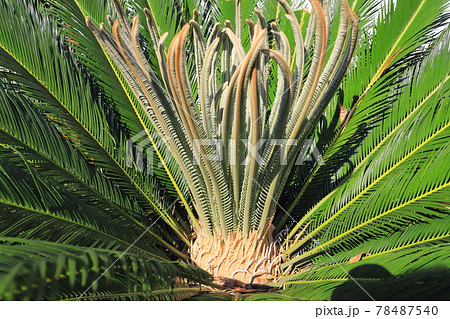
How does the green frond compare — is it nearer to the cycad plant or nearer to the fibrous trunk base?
the cycad plant

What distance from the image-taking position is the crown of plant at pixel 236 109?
5.56 feet

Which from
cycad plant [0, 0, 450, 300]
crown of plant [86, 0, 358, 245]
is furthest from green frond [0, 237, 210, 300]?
crown of plant [86, 0, 358, 245]

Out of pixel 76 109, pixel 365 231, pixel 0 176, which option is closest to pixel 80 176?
pixel 76 109

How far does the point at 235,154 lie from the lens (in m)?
1.89

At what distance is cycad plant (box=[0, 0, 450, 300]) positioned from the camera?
1.60 m

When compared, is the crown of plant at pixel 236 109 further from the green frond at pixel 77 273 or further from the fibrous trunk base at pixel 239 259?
the green frond at pixel 77 273

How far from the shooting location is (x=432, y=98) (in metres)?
2.30

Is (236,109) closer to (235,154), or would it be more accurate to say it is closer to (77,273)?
(235,154)

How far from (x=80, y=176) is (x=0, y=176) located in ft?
2.02

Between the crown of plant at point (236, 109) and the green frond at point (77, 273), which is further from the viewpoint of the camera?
the crown of plant at point (236, 109)

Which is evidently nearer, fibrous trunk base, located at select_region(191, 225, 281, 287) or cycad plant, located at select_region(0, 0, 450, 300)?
cycad plant, located at select_region(0, 0, 450, 300)

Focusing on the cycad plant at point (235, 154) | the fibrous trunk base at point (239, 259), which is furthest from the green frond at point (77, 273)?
the fibrous trunk base at point (239, 259)

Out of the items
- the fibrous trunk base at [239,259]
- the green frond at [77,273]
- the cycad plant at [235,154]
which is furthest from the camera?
the fibrous trunk base at [239,259]

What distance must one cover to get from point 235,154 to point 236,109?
0.91ft
